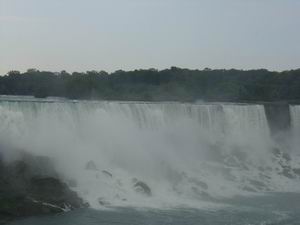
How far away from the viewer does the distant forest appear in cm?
5550

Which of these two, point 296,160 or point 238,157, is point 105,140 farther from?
point 296,160

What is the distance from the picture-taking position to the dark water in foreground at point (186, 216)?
18.2 m

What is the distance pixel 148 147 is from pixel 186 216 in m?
8.71

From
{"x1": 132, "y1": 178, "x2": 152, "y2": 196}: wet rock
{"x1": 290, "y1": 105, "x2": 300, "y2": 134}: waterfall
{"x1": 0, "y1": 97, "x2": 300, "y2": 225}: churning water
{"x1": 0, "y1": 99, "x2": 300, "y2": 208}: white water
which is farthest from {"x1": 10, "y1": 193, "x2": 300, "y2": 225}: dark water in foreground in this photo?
{"x1": 290, "y1": 105, "x2": 300, "y2": 134}: waterfall

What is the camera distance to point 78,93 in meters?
54.0

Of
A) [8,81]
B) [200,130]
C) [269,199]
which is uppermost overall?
[8,81]

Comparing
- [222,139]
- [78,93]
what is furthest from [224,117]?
[78,93]

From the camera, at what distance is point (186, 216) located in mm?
19281

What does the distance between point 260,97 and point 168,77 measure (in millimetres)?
10959

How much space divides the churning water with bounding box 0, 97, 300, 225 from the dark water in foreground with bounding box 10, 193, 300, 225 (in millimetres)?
31

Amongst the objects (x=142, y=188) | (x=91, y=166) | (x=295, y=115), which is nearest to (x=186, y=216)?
(x=142, y=188)

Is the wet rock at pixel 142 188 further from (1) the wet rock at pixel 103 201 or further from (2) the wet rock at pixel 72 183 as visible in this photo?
(2) the wet rock at pixel 72 183

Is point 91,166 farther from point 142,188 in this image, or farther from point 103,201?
point 103,201

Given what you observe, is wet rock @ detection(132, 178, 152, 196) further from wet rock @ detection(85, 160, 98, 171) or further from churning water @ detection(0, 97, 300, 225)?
wet rock @ detection(85, 160, 98, 171)
